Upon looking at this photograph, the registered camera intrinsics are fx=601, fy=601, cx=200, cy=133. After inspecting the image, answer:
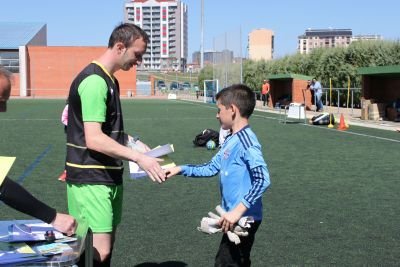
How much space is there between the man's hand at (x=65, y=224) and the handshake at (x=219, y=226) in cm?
84

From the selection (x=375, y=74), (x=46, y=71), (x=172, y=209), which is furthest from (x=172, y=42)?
(x=172, y=209)

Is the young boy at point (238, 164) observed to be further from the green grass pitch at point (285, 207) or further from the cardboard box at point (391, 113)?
the cardboard box at point (391, 113)

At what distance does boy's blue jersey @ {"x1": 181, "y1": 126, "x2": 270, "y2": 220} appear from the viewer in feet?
11.3

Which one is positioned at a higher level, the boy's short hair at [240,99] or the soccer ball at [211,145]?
the boy's short hair at [240,99]

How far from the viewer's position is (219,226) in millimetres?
3383

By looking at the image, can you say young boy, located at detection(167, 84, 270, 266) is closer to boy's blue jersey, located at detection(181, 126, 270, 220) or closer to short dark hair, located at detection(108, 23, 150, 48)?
boy's blue jersey, located at detection(181, 126, 270, 220)

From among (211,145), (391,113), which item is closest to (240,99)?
(211,145)

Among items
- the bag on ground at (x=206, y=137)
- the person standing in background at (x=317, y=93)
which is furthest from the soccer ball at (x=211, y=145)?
the person standing in background at (x=317, y=93)

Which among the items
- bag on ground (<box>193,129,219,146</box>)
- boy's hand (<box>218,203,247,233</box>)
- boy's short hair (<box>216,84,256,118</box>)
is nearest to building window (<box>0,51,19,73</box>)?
bag on ground (<box>193,129,219,146</box>)

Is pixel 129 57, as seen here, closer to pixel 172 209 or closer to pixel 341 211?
pixel 172 209

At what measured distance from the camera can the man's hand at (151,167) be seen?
3336 mm

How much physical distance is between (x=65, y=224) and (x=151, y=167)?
72cm

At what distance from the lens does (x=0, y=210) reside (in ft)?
24.0

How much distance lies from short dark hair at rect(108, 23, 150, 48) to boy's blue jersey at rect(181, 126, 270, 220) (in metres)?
0.83
